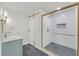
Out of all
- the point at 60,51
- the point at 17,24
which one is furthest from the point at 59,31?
the point at 17,24

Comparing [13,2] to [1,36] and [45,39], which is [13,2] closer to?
[1,36]

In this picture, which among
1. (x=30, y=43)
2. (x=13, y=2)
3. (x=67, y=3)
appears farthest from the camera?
(x=30, y=43)

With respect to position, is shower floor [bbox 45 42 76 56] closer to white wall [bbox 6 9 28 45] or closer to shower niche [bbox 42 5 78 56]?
shower niche [bbox 42 5 78 56]

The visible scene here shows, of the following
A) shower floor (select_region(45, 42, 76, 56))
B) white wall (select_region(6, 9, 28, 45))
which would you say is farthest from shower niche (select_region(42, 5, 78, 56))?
white wall (select_region(6, 9, 28, 45))

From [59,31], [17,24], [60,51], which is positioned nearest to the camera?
[17,24]

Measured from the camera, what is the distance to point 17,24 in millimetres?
1420

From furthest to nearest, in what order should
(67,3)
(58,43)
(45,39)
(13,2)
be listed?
(58,43), (45,39), (67,3), (13,2)

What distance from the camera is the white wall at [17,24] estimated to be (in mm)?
1360

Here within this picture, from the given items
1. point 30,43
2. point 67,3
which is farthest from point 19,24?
point 67,3

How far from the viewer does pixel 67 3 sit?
4.69ft

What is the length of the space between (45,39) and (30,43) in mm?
919

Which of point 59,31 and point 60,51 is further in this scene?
point 59,31

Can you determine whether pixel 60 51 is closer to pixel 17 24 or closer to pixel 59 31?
pixel 59 31

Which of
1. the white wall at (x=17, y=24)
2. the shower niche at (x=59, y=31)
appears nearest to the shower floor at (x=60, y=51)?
the shower niche at (x=59, y=31)
